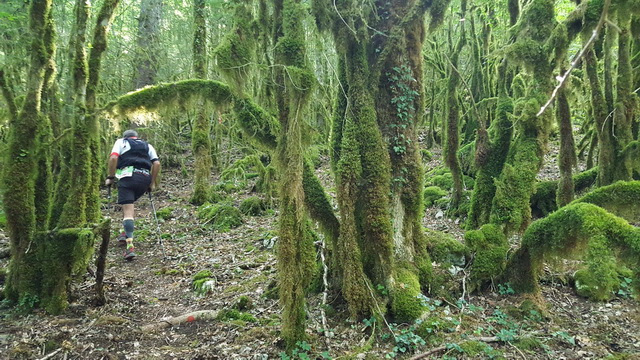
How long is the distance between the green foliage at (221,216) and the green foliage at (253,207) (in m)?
0.61

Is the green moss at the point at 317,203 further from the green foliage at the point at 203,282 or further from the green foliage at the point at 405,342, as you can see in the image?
the green foliage at the point at 203,282

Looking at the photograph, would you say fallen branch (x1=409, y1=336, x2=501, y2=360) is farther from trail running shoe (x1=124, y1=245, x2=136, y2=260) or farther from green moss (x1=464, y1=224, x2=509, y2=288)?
trail running shoe (x1=124, y1=245, x2=136, y2=260)

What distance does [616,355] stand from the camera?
14.0ft

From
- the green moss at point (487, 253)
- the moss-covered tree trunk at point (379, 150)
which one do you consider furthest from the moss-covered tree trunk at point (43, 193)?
the green moss at point (487, 253)

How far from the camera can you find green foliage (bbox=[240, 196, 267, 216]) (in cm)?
1144

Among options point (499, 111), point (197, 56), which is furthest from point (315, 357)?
point (197, 56)

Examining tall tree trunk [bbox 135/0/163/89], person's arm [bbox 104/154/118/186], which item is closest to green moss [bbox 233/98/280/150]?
person's arm [bbox 104/154/118/186]

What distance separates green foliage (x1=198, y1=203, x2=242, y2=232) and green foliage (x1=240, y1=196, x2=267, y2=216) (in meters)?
0.61

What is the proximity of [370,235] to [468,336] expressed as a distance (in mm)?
1768

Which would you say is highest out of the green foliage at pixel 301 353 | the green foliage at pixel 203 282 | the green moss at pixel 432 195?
the green moss at pixel 432 195

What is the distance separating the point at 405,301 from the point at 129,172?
6242mm

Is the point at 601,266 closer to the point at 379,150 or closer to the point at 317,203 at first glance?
the point at 379,150

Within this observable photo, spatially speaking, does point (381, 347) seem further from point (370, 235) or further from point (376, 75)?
point (376, 75)

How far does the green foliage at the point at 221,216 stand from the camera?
33.4 feet
